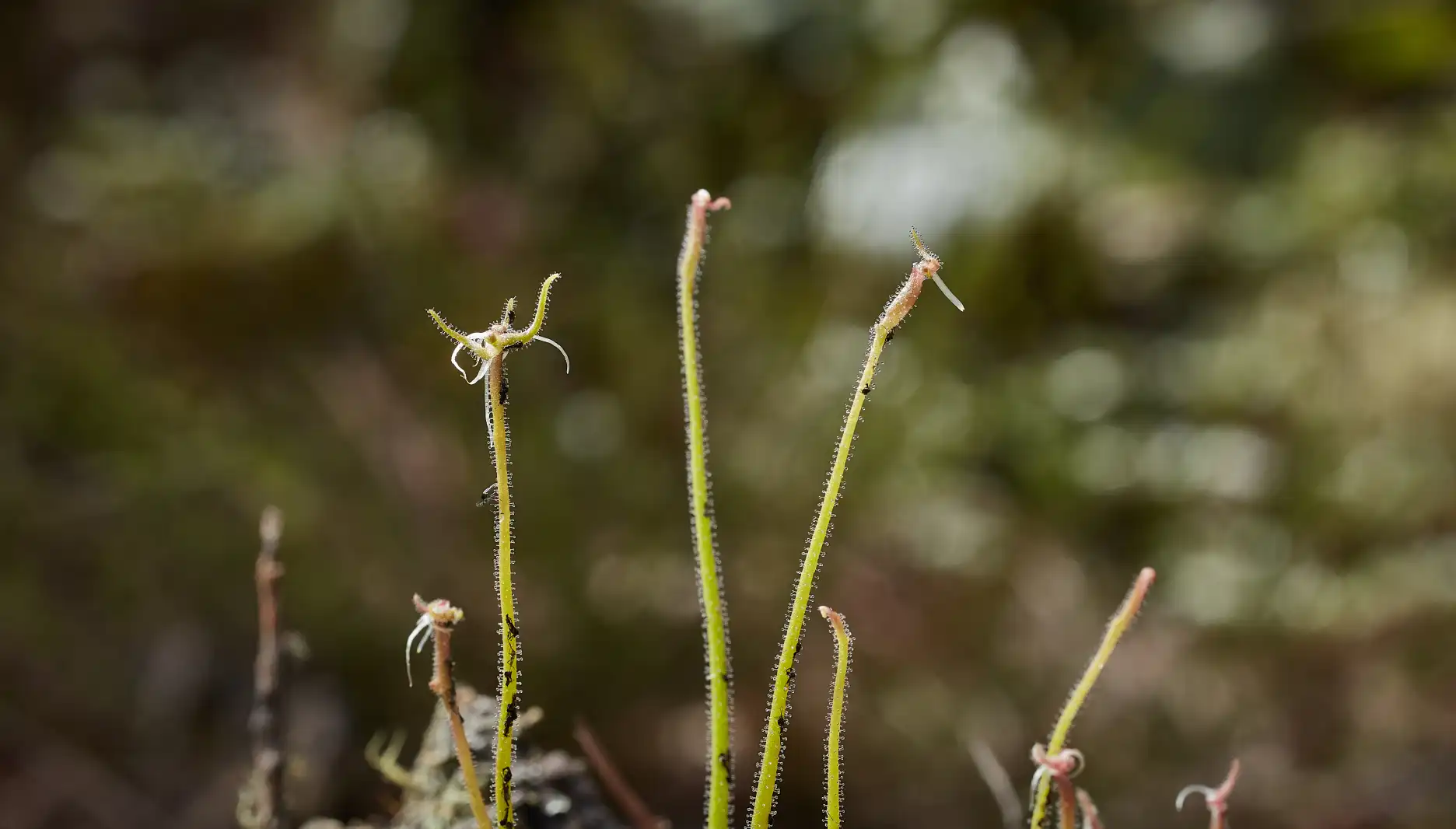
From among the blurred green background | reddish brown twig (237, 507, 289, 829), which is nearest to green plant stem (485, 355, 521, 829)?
reddish brown twig (237, 507, 289, 829)

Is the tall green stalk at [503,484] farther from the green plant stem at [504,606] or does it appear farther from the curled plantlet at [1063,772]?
the curled plantlet at [1063,772]

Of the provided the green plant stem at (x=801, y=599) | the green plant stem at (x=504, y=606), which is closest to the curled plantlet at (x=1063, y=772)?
the green plant stem at (x=801, y=599)

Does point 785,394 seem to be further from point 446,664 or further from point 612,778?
point 446,664

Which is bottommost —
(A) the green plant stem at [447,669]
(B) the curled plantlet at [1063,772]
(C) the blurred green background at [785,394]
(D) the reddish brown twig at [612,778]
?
(B) the curled plantlet at [1063,772]

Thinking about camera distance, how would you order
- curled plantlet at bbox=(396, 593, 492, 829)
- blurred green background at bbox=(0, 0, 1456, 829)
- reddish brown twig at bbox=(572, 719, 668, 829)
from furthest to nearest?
blurred green background at bbox=(0, 0, 1456, 829)
reddish brown twig at bbox=(572, 719, 668, 829)
curled plantlet at bbox=(396, 593, 492, 829)

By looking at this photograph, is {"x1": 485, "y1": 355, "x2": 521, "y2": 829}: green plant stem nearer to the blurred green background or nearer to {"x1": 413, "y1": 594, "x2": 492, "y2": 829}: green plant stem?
{"x1": 413, "y1": 594, "x2": 492, "y2": 829}: green plant stem

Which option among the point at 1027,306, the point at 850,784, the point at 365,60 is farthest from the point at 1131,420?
the point at 365,60

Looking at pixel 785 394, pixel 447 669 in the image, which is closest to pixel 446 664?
pixel 447 669
